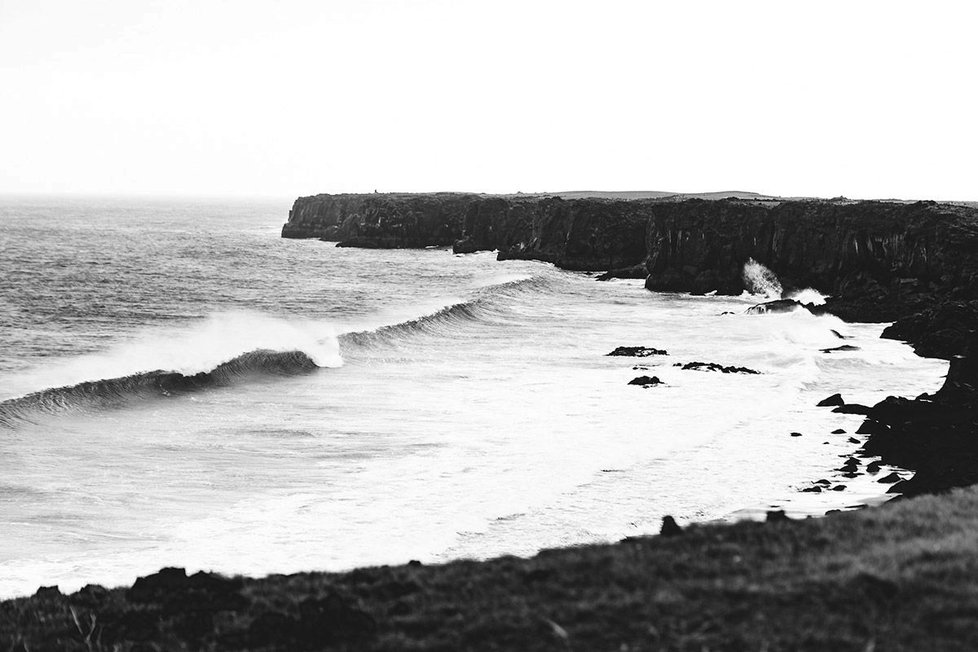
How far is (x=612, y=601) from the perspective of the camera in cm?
1123


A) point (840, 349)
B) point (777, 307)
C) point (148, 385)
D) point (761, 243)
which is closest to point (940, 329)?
point (840, 349)

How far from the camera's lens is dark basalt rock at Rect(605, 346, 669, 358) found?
47.6 metres

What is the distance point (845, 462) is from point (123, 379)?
2602cm

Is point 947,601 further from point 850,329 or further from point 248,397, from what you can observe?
point 850,329

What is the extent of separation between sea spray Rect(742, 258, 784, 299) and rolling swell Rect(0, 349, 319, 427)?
41727 mm

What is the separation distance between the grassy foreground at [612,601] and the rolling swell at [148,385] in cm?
2190

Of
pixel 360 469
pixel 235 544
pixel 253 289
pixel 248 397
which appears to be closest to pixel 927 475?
pixel 360 469

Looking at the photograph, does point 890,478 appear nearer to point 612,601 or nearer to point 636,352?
point 612,601

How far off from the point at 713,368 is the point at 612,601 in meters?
33.4

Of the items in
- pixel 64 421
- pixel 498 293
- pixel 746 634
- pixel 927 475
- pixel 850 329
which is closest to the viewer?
pixel 746 634

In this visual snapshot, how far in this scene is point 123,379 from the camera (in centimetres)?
3862

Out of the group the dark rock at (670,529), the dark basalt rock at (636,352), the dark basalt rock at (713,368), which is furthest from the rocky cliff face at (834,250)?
the dark rock at (670,529)

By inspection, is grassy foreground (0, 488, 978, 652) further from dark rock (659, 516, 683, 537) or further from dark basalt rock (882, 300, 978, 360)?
dark basalt rock (882, 300, 978, 360)

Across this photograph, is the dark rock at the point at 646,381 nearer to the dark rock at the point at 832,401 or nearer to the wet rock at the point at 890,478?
the dark rock at the point at 832,401
